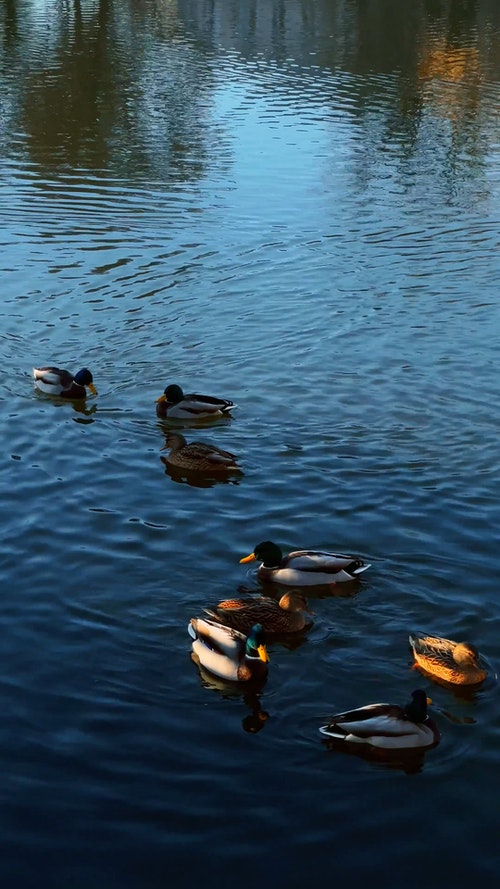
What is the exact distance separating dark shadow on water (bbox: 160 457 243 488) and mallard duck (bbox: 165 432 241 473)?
0.21 ft

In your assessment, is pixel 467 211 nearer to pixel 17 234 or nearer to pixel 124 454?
pixel 17 234

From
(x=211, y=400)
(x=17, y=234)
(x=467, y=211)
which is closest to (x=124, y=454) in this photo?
(x=211, y=400)

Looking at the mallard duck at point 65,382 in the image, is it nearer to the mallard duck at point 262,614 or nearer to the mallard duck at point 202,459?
the mallard duck at point 202,459

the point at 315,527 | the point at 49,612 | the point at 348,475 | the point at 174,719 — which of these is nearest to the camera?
the point at 174,719

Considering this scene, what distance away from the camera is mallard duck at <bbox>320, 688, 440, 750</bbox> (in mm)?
9875

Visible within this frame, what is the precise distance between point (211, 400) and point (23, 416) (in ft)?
8.99

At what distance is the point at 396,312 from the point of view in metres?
21.1

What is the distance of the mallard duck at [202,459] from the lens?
49.8 ft

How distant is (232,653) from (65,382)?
7391mm

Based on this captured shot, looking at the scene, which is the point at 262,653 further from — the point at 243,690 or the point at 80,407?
the point at 80,407

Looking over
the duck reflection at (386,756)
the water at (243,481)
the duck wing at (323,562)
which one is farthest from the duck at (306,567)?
the duck reflection at (386,756)

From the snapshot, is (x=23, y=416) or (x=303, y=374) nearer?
(x=23, y=416)

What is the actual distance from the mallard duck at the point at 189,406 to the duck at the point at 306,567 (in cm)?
421

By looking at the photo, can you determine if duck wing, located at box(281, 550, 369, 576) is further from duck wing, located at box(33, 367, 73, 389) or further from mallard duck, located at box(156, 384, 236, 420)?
duck wing, located at box(33, 367, 73, 389)
